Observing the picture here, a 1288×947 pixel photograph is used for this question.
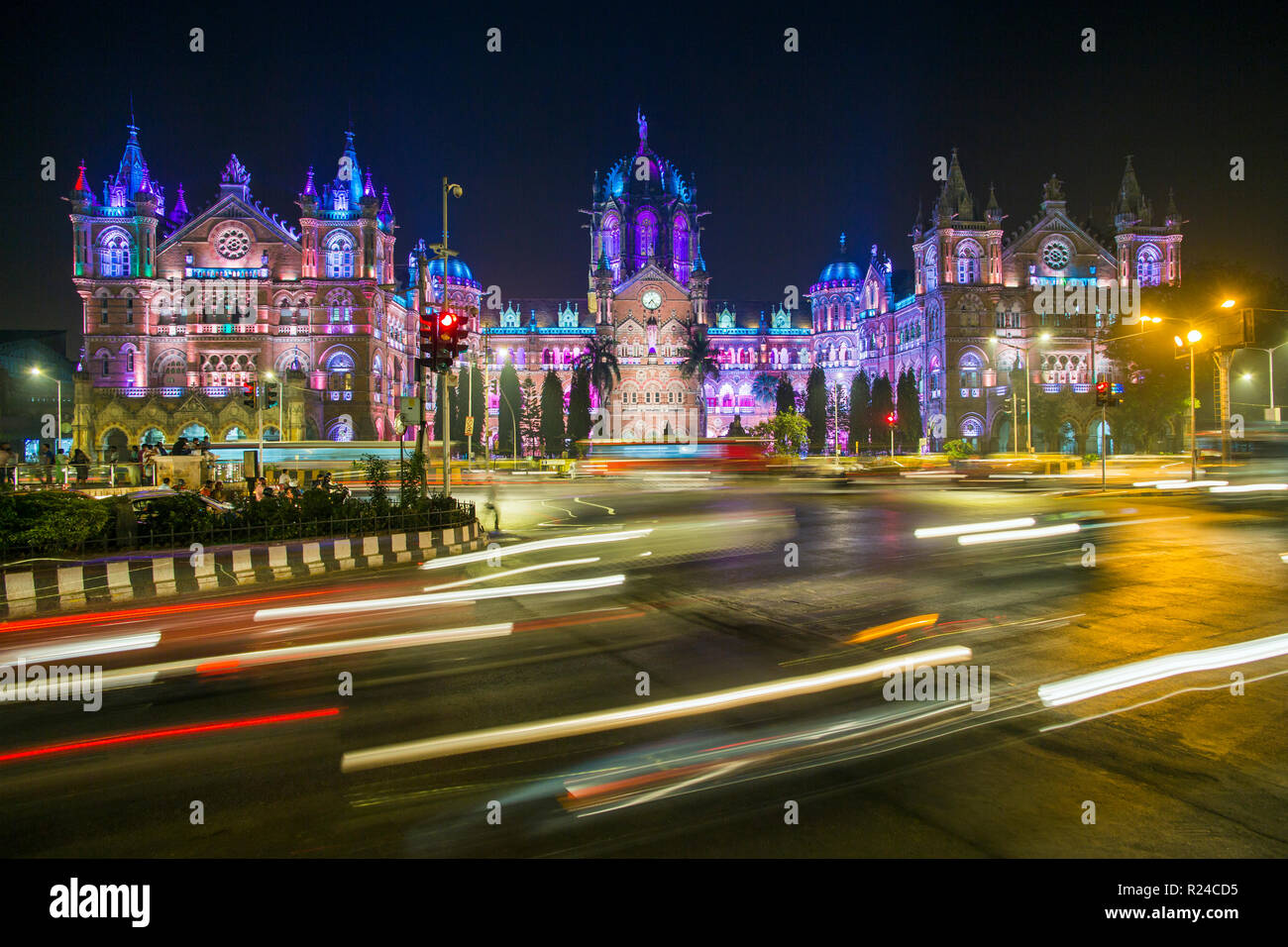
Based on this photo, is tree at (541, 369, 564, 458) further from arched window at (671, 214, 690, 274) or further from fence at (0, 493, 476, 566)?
fence at (0, 493, 476, 566)

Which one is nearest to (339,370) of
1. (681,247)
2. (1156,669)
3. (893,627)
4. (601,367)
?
(601,367)

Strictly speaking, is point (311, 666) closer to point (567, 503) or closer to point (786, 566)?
point (786, 566)

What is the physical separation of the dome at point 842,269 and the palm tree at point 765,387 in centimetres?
1654

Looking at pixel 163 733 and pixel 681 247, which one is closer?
pixel 163 733

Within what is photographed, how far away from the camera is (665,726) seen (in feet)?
20.2

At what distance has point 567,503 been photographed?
94.6 ft

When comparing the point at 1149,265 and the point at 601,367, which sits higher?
the point at 1149,265

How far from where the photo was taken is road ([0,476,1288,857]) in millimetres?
4496

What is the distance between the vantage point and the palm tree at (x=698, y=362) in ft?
313

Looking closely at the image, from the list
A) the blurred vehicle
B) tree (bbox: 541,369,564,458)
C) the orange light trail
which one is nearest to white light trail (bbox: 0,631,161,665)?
the orange light trail

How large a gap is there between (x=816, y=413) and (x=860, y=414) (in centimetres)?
461

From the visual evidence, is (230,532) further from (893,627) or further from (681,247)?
(681,247)
